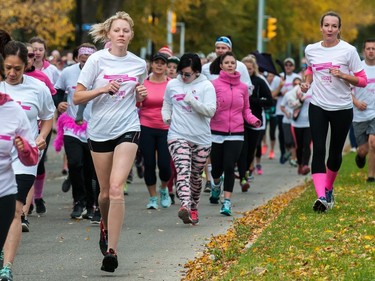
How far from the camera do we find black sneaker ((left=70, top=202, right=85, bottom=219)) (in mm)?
14750

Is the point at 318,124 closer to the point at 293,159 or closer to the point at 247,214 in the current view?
the point at 247,214

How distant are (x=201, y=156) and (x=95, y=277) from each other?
4198mm

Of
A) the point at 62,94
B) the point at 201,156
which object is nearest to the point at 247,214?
the point at 201,156

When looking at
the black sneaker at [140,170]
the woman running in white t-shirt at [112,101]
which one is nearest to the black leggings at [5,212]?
the woman running in white t-shirt at [112,101]

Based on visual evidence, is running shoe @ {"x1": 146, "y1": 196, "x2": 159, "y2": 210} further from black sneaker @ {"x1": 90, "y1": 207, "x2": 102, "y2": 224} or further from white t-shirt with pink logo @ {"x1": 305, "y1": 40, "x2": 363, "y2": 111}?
white t-shirt with pink logo @ {"x1": 305, "y1": 40, "x2": 363, "y2": 111}

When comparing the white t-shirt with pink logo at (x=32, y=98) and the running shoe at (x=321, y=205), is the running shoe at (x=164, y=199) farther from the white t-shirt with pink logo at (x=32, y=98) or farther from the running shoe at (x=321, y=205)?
the white t-shirt with pink logo at (x=32, y=98)

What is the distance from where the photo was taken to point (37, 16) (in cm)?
3022

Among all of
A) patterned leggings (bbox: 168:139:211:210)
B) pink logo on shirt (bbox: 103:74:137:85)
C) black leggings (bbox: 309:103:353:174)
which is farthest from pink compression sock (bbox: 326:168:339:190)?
pink logo on shirt (bbox: 103:74:137:85)

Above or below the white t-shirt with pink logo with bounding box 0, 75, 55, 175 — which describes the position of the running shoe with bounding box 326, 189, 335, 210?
below

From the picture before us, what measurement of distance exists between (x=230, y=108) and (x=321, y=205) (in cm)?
259

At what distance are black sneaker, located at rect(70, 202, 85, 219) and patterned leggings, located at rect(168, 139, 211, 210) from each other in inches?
59.0

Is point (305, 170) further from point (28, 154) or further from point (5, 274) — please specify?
point (28, 154)

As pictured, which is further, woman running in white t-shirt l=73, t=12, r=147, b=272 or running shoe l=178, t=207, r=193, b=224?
running shoe l=178, t=207, r=193, b=224

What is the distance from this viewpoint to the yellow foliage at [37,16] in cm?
2830
